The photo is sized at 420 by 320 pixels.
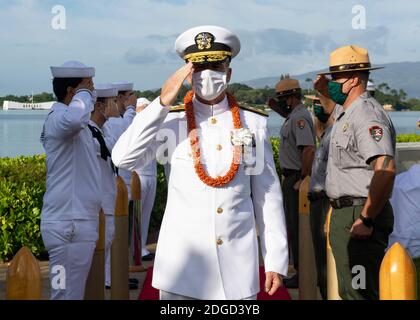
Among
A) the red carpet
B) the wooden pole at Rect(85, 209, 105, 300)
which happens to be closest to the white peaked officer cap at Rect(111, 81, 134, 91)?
the red carpet

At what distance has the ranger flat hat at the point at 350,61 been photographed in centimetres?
508

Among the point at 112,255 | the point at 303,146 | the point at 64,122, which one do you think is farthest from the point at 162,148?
the point at 303,146

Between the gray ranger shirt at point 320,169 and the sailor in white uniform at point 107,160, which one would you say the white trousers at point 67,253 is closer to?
the sailor in white uniform at point 107,160

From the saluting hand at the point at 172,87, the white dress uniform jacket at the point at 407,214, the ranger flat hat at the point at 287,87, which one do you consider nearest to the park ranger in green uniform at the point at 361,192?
the white dress uniform jacket at the point at 407,214

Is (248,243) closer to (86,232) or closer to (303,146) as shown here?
(86,232)

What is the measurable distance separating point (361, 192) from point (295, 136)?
3290 millimetres

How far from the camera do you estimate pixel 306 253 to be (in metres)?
6.10

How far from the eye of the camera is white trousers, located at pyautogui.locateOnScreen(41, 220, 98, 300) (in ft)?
16.2

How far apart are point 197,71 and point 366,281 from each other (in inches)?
68.9

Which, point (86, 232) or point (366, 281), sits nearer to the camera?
point (366, 281)

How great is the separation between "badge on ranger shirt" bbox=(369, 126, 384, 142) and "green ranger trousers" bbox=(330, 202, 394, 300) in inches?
16.7

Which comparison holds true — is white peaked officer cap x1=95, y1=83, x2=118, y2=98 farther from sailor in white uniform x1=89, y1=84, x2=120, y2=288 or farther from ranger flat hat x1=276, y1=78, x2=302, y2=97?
ranger flat hat x1=276, y1=78, x2=302, y2=97

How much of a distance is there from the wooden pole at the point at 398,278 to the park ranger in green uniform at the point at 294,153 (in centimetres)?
454

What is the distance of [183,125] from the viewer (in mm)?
3844
